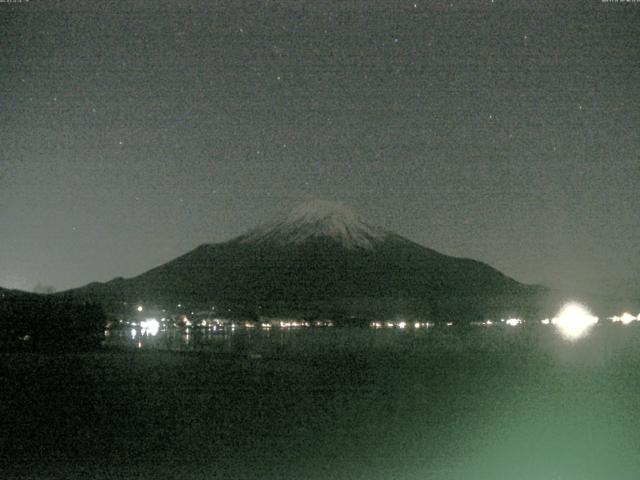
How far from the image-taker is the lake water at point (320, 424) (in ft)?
37.0

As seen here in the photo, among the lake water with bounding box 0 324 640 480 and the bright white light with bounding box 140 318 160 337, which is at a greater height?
the bright white light with bounding box 140 318 160 337

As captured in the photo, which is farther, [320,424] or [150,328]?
[150,328]

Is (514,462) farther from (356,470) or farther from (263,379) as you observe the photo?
(263,379)

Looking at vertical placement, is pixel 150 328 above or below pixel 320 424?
above

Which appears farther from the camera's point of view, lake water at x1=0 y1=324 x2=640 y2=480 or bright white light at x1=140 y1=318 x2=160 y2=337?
bright white light at x1=140 y1=318 x2=160 y2=337

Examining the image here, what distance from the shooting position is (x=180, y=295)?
566 ft

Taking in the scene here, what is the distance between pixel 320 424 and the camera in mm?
15266

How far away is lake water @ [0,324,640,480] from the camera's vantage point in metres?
11.3

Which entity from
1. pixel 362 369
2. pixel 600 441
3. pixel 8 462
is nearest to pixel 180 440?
pixel 8 462

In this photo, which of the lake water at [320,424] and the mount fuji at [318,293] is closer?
the lake water at [320,424]

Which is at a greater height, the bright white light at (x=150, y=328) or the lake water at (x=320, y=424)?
the bright white light at (x=150, y=328)

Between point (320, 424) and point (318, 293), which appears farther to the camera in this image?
point (318, 293)

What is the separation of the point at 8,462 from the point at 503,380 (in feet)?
54.3

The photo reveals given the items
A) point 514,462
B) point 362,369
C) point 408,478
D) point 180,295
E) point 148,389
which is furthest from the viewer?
point 180,295
